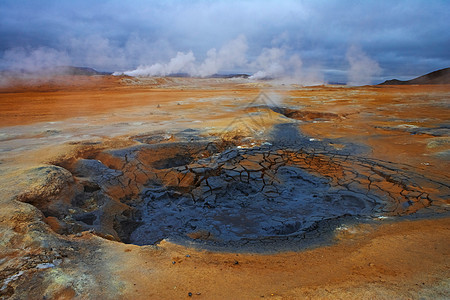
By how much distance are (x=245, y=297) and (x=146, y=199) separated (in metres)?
3.10

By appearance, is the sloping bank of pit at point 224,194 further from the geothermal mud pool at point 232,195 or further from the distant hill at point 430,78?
the distant hill at point 430,78

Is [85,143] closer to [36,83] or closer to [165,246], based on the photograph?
[165,246]

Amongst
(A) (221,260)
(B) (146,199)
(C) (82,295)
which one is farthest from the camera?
(B) (146,199)

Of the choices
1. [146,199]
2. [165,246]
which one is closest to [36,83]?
[146,199]

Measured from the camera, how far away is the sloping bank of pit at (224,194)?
3871 mm

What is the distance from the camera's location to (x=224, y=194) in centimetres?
500

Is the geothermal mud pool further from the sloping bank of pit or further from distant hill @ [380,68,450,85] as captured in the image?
distant hill @ [380,68,450,85]

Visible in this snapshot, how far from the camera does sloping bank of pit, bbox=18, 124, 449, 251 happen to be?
3.87m

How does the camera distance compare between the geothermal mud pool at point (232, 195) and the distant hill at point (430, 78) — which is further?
the distant hill at point (430, 78)

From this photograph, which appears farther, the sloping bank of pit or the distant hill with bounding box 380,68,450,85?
the distant hill with bounding box 380,68,450,85

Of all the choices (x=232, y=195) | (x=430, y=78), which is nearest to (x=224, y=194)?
(x=232, y=195)

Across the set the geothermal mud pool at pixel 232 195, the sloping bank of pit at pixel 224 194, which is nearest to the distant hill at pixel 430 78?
the geothermal mud pool at pixel 232 195

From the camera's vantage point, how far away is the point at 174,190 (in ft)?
17.1

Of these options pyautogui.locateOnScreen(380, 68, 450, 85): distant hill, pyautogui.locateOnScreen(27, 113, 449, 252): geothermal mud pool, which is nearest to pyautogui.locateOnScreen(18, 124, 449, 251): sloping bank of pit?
pyautogui.locateOnScreen(27, 113, 449, 252): geothermal mud pool
